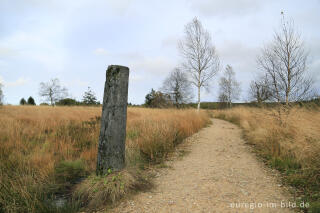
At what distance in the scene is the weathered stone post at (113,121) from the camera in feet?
8.29

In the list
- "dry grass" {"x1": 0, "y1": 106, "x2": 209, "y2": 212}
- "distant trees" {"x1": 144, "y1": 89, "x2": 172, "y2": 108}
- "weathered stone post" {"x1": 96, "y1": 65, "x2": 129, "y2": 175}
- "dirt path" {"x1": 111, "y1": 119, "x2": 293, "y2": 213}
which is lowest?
"dirt path" {"x1": 111, "y1": 119, "x2": 293, "y2": 213}

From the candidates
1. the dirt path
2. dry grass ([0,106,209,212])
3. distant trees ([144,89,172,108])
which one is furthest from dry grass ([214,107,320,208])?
distant trees ([144,89,172,108])

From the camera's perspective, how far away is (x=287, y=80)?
620cm

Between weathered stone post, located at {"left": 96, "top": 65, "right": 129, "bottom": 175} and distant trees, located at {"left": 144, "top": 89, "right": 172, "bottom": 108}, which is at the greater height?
distant trees, located at {"left": 144, "top": 89, "right": 172, "bottom": 108}

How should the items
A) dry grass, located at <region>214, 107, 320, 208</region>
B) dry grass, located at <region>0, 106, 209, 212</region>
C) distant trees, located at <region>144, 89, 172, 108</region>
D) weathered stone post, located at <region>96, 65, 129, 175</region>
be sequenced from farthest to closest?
distant trees, located at <region>144, 89, 172, 108</region> → dry grass, located at <region>214, 107, 320, 208</region> → weathered stone post, located at <region>96, 65, 129, 175</region> → dry grass, located at <region>0, 106, 209, 212</region>

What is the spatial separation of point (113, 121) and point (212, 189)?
73.2 inches

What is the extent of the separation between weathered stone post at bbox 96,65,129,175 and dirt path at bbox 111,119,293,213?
601 millimetres

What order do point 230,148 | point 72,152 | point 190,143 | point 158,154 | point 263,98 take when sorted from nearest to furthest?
point 72,152 < point 158,154 < point 230,148 < point 190,143 < point 263,98

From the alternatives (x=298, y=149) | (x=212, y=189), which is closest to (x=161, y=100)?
(x=298, y=149)

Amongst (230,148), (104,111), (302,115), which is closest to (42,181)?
(104,111)

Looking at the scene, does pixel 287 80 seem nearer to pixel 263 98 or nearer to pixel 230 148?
pixel 263 98

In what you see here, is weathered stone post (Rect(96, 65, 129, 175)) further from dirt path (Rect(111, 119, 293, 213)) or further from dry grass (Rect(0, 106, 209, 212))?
dirt path (Rect(111, 119, 293, 213))

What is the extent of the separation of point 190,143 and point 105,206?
13.6ft

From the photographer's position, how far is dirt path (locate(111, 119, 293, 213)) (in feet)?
7.42
